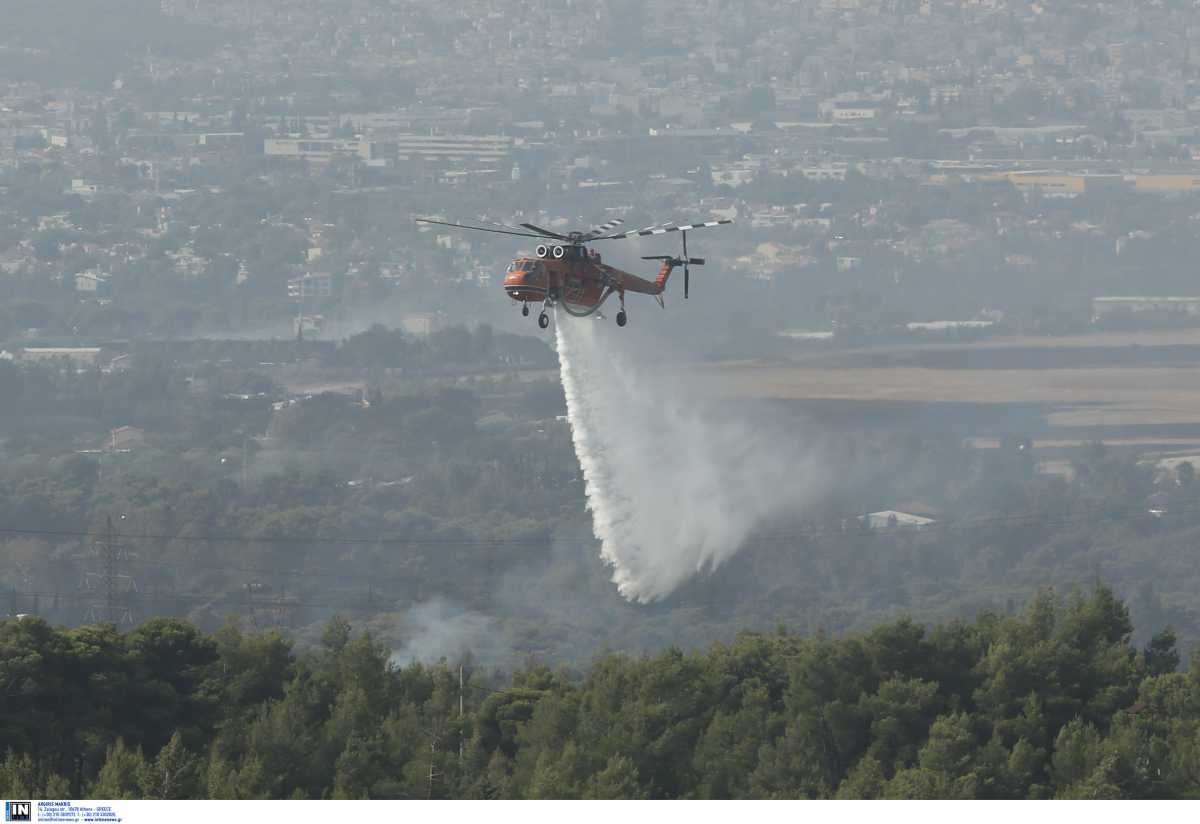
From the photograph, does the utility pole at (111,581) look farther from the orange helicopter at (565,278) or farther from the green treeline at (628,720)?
the orange helicopter at (565,278)

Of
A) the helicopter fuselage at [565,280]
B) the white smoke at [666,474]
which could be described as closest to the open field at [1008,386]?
the white smoke at [666,474]

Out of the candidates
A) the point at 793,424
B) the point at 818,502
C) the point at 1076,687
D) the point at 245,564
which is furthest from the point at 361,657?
the point at 793,424

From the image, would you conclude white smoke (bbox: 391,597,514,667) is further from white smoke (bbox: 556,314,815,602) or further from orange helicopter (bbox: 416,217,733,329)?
orange helicopter (bbox: 416,217,733,329)

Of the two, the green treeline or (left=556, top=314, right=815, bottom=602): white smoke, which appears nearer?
the green treeline

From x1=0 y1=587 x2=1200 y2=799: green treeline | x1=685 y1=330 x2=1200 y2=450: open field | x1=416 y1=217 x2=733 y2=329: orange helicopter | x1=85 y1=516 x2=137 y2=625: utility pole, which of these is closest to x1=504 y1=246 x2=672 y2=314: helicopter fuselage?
x1=416 y1=217 x2=733 y2=329: orange helicopter

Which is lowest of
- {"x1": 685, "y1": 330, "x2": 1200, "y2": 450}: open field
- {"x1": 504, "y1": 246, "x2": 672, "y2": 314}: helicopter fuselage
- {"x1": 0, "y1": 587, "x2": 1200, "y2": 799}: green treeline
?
{"x1": 685, "y1": 330, "x2": 1200, "y2": 450}: open field

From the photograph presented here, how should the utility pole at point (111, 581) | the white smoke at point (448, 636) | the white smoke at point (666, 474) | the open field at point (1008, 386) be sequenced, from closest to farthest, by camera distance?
the white smoke at point (448, 636), the utility pole at point (111, 581), the white smoke at point (666, 474), the open field at point (1008, 386)

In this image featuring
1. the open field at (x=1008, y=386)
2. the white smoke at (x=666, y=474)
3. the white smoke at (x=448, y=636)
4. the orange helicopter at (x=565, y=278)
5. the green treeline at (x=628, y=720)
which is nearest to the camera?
the green treeline at (x=628, y=720)

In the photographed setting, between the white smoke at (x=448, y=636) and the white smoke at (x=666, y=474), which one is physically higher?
the white smoke at (x=666, y=474)
